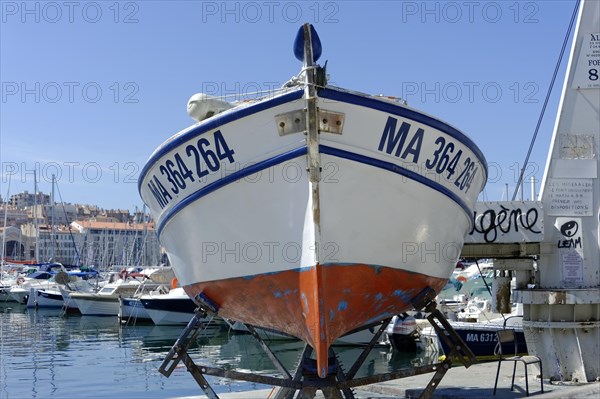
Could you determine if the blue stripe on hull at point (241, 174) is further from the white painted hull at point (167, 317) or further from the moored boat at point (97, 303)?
the moored boat at point (97, 303)

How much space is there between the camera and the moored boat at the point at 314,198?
236 inches

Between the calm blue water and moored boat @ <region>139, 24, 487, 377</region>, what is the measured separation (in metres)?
8.59

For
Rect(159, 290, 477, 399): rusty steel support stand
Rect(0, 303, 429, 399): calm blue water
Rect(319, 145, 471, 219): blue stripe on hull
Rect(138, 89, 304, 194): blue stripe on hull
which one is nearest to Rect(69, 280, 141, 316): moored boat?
Rect(0, 303, 429, 399): calm blue water

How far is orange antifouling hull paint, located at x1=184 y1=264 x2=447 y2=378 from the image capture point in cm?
604

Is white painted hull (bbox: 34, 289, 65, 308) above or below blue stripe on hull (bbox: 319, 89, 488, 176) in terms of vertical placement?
below

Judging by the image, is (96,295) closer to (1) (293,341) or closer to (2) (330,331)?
(1) (293,341)

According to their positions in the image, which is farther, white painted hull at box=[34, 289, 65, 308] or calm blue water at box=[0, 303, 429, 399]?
white painted hull at box=[34, 289, 65, 308]

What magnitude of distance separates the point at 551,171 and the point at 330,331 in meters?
4.59

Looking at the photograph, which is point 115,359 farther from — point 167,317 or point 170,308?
point 167,317

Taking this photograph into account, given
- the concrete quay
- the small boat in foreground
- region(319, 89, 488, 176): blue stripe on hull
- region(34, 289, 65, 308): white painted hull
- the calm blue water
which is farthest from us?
region(34, 289, 65, 308): white painted hull

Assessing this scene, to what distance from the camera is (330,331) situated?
6.24 meters

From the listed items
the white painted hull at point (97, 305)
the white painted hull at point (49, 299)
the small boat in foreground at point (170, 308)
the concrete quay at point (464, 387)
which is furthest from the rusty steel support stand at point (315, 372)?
the white painted hull at point (49, 299)

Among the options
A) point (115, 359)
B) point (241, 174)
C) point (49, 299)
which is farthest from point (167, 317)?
point (241, 174)

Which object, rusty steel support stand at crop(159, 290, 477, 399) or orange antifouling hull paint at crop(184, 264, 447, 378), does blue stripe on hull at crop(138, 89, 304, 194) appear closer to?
orange antifouling hull paint at crop(184, 264, 447, 378)
